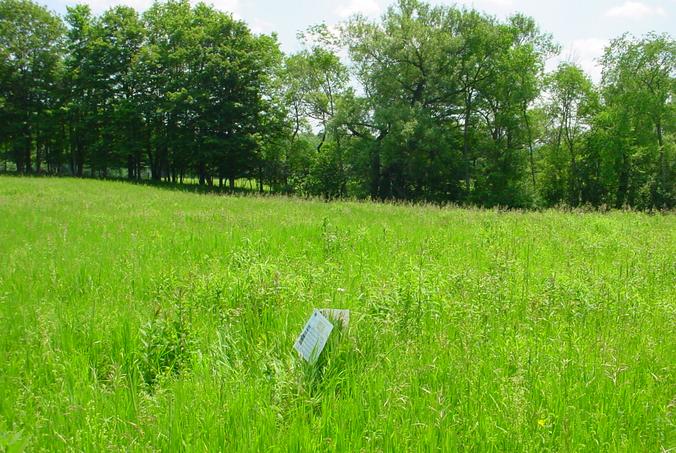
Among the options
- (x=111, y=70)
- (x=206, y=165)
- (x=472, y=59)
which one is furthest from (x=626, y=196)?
(x=111, y=70)

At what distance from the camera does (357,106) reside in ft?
120

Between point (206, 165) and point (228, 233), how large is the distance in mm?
36588

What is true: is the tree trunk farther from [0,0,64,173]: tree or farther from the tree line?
[0,0,64,173]: tree

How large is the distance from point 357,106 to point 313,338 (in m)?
35.3

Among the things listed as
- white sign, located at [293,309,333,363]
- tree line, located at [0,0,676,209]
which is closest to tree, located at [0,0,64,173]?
tree line, located at [0,0,676,209]

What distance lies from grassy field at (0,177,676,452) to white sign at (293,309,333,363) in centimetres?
14

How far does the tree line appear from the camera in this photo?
118 ft

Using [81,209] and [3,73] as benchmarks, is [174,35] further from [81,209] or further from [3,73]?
[81,209]

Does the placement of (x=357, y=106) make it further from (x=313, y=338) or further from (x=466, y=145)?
(x=313, y=338)

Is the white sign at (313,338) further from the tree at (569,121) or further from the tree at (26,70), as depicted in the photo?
the tree at (26,70)

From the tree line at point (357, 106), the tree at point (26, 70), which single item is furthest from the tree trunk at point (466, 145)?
the tree at point (26, 70)

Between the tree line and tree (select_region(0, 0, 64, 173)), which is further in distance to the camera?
tree (select_region(0, 0, 64, 173))

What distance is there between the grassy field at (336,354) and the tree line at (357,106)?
2904cm

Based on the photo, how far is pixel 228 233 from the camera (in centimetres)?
882
